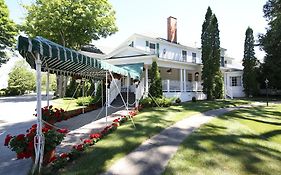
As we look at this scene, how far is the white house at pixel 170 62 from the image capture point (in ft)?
66.5

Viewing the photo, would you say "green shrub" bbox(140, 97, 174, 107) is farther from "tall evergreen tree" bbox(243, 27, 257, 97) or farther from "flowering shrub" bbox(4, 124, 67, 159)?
"tall evergreen tree" bbox(243, 27, 257, 97)

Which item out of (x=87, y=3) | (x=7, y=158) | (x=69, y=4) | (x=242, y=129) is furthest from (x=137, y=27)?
(x=7, y=158)

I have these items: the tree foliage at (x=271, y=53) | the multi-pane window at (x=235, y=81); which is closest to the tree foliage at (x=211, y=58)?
the tree foliage at (x=271, y=53)

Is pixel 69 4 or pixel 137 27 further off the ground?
pixel 69 4

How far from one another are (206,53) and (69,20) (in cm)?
1525

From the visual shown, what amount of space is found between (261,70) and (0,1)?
114 feet

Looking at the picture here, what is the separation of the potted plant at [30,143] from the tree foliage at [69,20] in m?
22.8

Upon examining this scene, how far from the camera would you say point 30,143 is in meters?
5.57

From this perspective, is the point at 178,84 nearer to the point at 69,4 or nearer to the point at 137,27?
the point at 137,27

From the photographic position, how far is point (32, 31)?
28.3 meters

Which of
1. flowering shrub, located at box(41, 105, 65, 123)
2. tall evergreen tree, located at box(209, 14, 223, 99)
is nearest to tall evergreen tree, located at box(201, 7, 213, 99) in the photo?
tall evergreen tree, located at box(209, 14, 223, 99)

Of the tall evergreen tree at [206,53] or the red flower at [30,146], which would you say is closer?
the red flower at [30,146]

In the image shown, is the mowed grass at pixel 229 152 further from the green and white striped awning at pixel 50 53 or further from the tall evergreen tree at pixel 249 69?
the tall evergreen tree at pixel 249 69

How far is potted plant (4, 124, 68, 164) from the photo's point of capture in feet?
18.0
